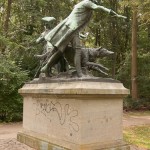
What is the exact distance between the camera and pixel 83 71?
7.93 m

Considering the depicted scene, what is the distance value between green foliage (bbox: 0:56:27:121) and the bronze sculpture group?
6219 millimetres

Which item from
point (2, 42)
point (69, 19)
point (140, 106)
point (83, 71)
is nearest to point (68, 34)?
point (69, 19)

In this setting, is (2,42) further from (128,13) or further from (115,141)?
(128,13)

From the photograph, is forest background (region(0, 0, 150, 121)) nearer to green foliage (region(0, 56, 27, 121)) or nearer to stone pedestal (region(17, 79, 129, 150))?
green foliage (region(0, 56, 27, 121))

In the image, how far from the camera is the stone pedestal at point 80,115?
22.8 ft

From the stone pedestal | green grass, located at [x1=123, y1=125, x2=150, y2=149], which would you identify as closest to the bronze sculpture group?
the stone pedestal

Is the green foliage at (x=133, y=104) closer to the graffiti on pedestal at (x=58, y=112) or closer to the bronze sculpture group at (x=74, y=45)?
the bronze sculpture group at (x=74, y=45)

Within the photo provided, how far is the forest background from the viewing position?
49.5 feet

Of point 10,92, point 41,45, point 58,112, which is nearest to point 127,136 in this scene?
point 58,112

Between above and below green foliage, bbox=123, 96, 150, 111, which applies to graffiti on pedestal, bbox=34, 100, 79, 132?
above

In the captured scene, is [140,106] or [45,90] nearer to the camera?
[45,90]

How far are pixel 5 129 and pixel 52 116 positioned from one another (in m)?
5.62

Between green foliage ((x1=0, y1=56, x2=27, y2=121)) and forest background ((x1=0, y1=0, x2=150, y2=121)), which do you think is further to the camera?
forest background ((x1=0, y1=0, x2=150, y2=121))

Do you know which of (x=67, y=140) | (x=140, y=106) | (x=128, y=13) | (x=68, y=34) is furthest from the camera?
(x=128, y=13)
